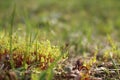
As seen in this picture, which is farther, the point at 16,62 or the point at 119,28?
the point at 119,28

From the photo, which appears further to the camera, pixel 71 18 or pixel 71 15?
pixel 71 15

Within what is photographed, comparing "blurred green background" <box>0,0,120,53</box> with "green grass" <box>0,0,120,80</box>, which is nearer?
"green grass" <box>0,0,120,80</box>

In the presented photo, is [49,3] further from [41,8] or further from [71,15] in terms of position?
[71,15]

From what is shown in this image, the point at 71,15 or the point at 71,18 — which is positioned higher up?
the point at 71,15

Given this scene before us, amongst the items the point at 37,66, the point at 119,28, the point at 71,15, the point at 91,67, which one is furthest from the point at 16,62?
the point at 71,15

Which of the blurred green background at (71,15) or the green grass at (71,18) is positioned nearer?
the green grass at (71,18)

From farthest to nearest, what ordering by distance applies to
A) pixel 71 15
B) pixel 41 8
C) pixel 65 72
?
pixel 41 8, pixel 71 15, pixel 65 72

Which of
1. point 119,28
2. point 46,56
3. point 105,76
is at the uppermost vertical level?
point 119,28

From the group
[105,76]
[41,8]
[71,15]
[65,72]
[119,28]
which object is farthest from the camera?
[41,8]

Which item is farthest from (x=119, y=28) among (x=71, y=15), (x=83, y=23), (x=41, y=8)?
(x=41, y=8)

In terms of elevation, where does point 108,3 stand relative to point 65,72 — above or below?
above
